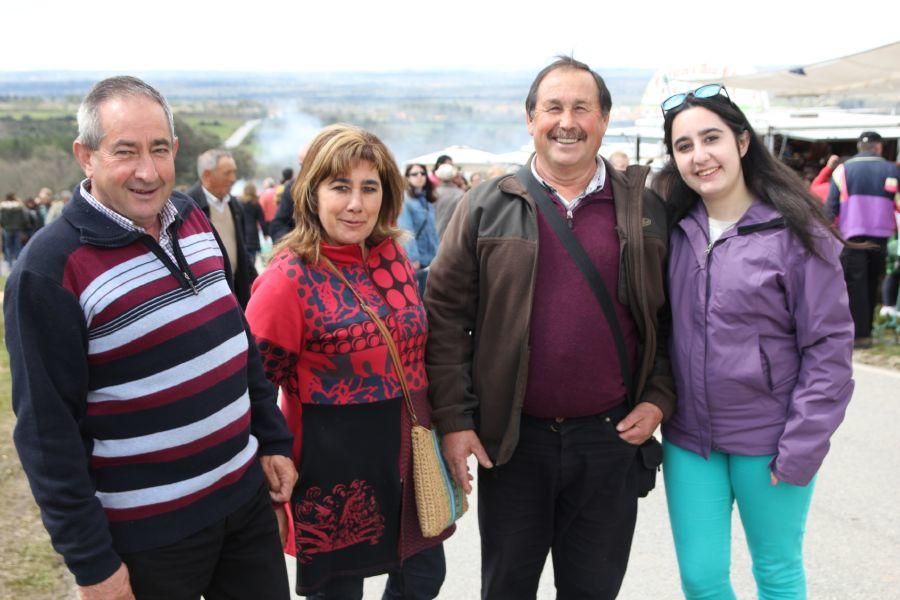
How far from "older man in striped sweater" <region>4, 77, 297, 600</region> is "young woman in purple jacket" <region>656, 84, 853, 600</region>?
1.36 meters

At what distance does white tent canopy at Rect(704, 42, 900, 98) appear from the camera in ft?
27.3

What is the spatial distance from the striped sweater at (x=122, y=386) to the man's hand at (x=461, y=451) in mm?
701

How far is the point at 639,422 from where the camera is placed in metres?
2.55

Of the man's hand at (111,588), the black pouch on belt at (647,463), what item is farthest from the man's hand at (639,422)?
the man's hand at (111,588)

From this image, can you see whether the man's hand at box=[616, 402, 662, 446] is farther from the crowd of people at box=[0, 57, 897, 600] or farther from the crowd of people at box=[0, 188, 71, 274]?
the crowd of people at box=[0, 188, 71, 274]

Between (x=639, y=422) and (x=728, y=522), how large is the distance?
0.42m

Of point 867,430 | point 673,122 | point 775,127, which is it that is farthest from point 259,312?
point 775,127

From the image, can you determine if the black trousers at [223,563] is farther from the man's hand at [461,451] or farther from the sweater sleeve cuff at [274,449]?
the man's hand at [461,451]

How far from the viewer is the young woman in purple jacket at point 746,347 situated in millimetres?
2393

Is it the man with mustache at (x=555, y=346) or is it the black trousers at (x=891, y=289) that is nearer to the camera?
the man with mustache at (x=555, y=346)

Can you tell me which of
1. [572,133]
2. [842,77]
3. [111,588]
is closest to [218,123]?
[842,77]

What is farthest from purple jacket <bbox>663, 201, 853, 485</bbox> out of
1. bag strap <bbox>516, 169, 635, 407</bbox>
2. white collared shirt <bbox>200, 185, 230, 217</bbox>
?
white collared shirt <bbox>200, 185, 230, 217</bbox>

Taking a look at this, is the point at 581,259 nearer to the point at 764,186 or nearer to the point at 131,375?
the point at 764,186

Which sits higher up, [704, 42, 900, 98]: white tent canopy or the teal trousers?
[704, 42, 900, 98]: white tent canopy
